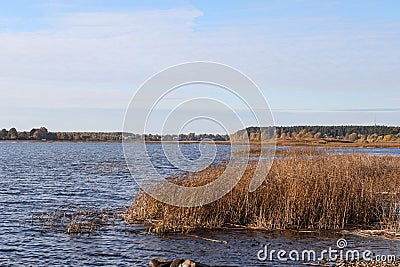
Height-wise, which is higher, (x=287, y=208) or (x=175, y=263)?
(x=287, y=208)

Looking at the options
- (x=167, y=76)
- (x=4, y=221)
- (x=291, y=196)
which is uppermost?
(x=167, y=76)

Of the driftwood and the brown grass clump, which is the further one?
the brown grass clump

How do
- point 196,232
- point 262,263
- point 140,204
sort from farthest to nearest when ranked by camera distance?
1. point 140,204
2. point 196,232
3. point 262,263

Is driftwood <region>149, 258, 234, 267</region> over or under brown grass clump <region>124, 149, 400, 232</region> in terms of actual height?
under

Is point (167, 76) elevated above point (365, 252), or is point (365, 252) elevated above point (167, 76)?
point (167, 76)

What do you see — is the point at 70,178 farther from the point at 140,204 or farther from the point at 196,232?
the point at 196,232

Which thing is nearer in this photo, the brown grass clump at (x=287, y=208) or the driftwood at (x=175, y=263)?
the driftwood at (x=175, y=263)

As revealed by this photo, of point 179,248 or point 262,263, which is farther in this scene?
point 179,248

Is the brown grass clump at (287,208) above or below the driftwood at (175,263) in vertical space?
above

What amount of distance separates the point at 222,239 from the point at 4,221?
9.02 metres

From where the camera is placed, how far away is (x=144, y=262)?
13.7 meters

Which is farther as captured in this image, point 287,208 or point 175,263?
point 287,208

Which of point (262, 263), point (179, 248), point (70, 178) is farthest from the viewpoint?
point (70, 178)

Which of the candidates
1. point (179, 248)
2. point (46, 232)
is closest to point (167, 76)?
point (179, 248)
